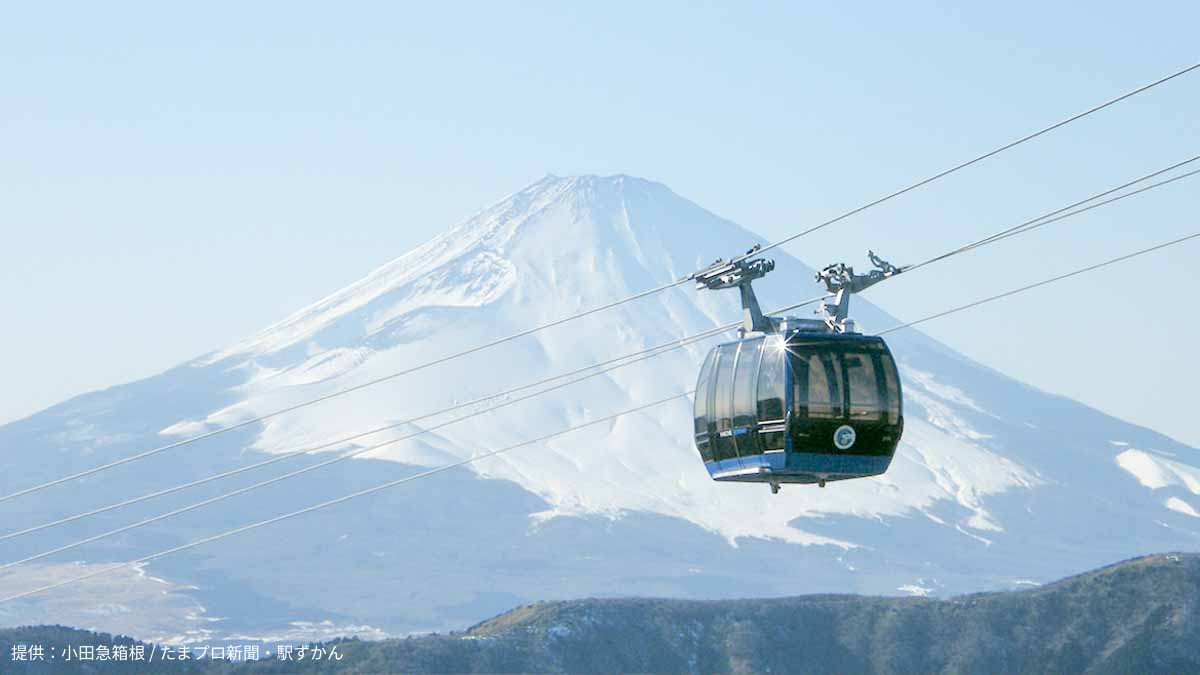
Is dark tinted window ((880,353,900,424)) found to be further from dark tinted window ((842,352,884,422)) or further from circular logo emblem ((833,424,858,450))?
circular logo emblem ((833,424,858,450))

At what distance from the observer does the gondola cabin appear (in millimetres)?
29781

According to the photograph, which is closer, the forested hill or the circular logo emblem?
the circular logo emblem

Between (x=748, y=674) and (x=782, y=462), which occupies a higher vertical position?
(x=782, y=462)

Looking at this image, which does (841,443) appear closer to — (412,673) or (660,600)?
(412,673)

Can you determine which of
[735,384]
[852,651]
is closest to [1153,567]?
[852,651]

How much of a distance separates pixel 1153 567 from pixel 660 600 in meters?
23.3

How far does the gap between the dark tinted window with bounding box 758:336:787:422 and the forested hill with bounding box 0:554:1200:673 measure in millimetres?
57395

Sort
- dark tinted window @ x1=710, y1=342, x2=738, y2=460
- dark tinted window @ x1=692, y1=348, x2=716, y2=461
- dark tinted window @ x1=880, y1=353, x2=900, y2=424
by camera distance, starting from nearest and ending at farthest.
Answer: dark tinted window @ x1=880, y1=353, x2=900, y2=424 → dark tinted window @ x1=710, y1=342, x2=738, y2=460 → dark tinted window @ x1=692, y1=348, x2=716, y2=461

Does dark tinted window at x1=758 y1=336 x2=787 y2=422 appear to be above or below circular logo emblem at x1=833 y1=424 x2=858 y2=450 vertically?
above

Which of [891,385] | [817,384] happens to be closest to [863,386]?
[891,385]

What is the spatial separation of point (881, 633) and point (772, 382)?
68.5 metres

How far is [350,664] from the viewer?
3265 inches

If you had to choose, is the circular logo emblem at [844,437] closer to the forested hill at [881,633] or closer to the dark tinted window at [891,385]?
the dark tinted window at [891,385]

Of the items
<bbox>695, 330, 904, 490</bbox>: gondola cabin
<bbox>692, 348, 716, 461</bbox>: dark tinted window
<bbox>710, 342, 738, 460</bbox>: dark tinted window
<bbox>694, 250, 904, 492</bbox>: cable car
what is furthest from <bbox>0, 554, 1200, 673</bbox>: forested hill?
<bbox>695, 330, 904, 490</bbox>: gondola cabin
